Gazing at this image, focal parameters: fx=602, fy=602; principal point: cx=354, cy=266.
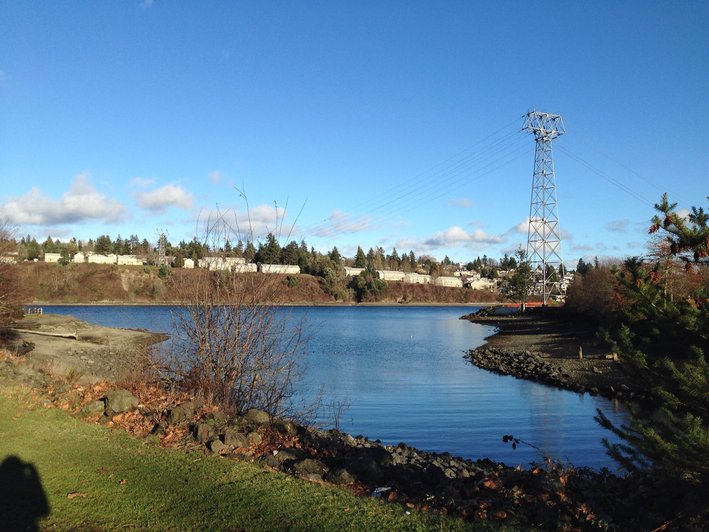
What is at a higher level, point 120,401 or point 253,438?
point 120,401

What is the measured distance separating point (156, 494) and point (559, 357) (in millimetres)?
39067

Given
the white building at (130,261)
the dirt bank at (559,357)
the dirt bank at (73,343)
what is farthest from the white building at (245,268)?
the white building at (130,261)

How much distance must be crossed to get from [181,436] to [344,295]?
548 feet

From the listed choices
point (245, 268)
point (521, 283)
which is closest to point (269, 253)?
point (245, 268)

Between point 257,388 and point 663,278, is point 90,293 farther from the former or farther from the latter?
point 663,278

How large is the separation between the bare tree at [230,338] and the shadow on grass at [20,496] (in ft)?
17.8

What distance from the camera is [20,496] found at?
24.2ft

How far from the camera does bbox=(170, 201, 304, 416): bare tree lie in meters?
14.1

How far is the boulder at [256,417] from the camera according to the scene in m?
12.4

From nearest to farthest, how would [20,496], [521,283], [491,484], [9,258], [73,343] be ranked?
[20,496], [491,484], [9,258], [73,343], [521,283]

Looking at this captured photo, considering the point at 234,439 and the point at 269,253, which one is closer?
the point at 234,439

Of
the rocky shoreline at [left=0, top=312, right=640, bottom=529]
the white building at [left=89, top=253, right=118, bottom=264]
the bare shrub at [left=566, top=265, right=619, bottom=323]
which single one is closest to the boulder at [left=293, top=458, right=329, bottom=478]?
the rocky shoreline at [left=0, top=312, right=640, bottom=529]

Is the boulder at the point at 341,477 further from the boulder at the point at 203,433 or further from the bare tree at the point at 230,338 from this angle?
the bare tree at the point at 230,338

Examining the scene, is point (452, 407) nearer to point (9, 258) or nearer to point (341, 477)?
point (341, 477)
